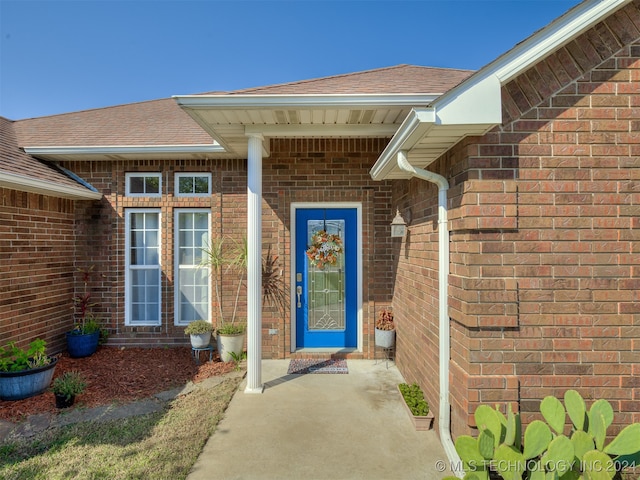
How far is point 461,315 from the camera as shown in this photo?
2.70m

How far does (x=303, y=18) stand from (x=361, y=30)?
5.02ft

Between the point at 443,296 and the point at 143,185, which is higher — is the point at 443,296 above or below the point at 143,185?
below

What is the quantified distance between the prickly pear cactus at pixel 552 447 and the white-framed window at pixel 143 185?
586 cm

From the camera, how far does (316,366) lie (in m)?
5.05

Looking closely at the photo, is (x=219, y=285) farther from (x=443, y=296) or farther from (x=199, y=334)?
(x=443, y=296)

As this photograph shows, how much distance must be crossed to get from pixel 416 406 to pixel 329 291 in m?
2.32

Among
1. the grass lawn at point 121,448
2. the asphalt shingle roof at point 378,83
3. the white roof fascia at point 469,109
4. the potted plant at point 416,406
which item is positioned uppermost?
the asphalt shingle roof at point 378,83

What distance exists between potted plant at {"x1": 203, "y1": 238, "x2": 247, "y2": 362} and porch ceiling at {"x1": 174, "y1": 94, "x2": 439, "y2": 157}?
1.87 meters

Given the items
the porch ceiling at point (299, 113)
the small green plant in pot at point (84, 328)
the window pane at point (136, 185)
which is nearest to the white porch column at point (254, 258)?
the porch ceiling at point (299, 113)

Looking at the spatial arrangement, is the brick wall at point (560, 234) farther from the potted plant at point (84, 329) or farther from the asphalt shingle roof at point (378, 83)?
the potted plant at point (84, 329)

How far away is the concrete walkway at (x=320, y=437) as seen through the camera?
276 cm

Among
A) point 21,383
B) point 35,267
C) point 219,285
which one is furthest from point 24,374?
point 219,285

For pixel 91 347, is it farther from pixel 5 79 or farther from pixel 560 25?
pixel 560 25

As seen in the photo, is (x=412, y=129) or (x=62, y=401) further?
(x=62, y=401)
